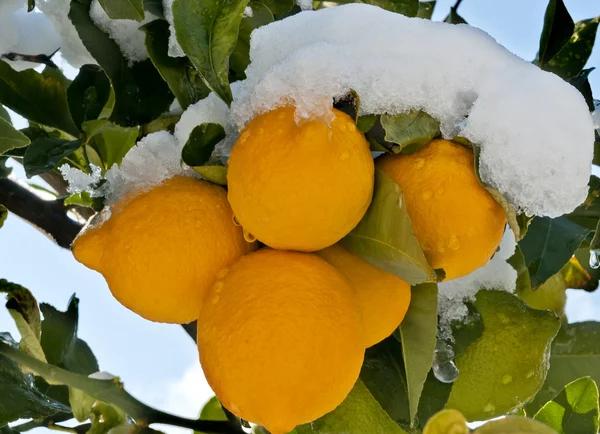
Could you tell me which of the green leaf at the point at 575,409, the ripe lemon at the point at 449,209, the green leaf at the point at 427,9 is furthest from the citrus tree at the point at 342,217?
the green leaf at the point at 427,9

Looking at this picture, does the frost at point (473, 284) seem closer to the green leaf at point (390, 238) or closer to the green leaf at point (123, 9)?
the green leaf at point (390, 238)

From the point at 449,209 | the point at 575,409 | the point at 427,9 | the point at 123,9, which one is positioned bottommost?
the point at 575,409

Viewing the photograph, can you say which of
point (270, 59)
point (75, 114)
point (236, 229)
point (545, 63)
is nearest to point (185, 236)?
point (236, 229)

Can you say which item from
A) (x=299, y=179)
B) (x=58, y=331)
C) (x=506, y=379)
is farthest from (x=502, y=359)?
(x=58, y=331)

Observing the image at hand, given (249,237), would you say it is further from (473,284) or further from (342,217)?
(473,284)

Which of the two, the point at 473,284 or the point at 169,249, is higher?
the point at 169,249

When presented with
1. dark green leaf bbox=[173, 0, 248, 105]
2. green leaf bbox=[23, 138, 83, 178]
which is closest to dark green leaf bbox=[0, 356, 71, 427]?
green leaf bbox=[23, 138, 83, 178]

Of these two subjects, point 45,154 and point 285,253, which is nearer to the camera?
point 285,253

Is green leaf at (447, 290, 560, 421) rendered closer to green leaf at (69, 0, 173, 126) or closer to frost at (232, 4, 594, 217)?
frost at (232, 4, 594, 217)
